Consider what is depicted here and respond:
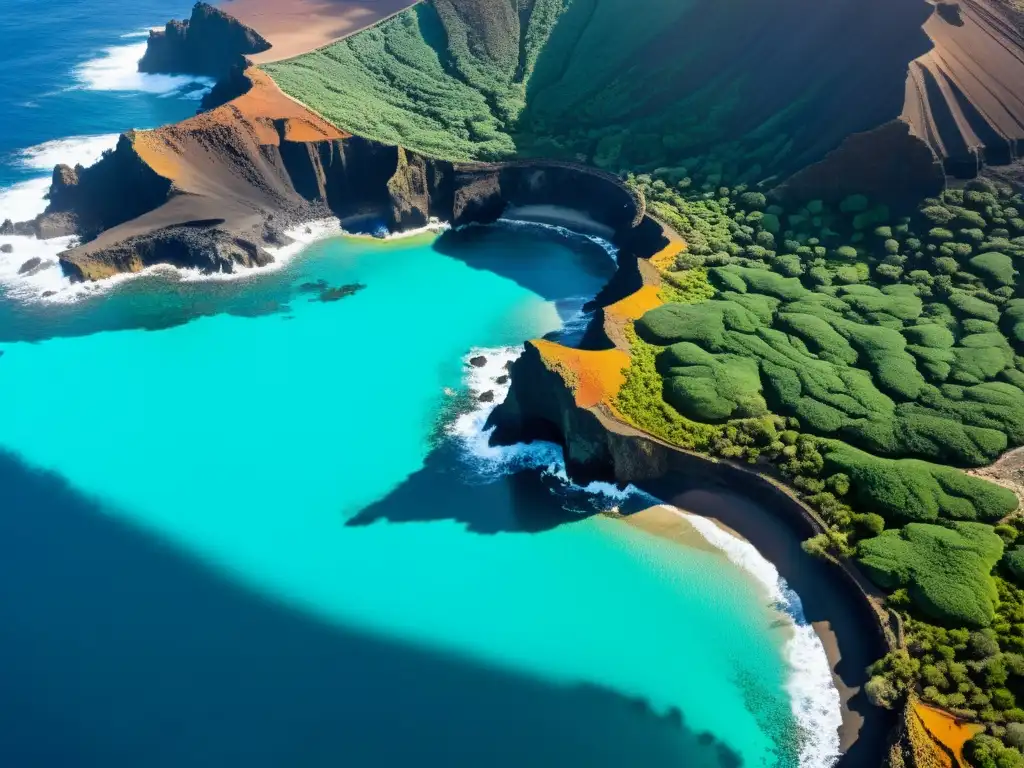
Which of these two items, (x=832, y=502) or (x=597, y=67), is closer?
(x=832, y=502)

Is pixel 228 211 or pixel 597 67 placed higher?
pixel 597 67

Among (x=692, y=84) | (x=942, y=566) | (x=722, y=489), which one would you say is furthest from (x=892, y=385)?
(x=692, y=84)

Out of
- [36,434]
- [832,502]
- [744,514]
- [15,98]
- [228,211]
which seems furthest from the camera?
[15,98]

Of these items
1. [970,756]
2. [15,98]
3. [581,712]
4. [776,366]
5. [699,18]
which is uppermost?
[699,18]

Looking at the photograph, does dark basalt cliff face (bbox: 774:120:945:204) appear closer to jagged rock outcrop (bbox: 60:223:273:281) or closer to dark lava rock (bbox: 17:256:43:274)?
jagged rock outcrop (bbox: 60:223:273:281)

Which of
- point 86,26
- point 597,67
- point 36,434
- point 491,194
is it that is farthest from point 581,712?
point 86,26

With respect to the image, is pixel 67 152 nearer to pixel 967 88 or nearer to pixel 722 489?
pixel 722 489

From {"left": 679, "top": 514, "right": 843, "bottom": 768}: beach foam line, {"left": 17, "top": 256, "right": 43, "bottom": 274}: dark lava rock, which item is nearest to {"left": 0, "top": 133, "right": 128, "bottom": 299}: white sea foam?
{"left": 17, "top": 256, "right": 43, "bottom": 274}: dark lava rock

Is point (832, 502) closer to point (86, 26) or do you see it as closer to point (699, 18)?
point (699, 18)
